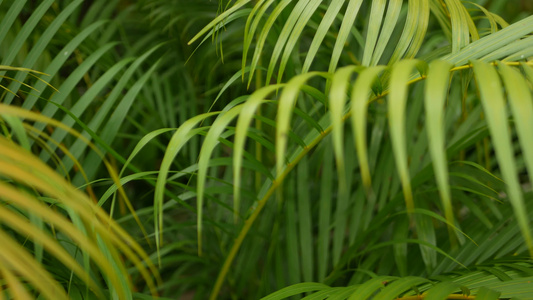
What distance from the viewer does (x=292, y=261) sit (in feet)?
2.25

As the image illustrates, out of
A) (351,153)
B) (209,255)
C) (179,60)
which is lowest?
(209,255)

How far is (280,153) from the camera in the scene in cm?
25

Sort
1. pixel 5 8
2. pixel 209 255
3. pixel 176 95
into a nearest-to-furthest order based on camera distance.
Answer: pixel 5 8 < pixel 209 255 < pixel 176 95

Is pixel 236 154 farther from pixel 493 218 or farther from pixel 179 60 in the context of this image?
pixel 179 60

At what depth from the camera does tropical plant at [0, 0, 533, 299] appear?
289 millimetres

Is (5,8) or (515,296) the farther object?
(5,8)

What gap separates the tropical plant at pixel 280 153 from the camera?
11.4 inches

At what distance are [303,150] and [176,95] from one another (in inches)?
17.1

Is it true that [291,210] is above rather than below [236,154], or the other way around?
below

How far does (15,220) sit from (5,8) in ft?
1.60

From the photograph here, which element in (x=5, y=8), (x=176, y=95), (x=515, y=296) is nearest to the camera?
(x=515, y=296)

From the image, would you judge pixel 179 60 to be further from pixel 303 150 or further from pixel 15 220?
pixel 15 220

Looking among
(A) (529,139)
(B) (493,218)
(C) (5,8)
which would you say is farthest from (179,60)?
(A) (529,139)

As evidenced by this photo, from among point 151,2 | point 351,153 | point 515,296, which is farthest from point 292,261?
point 151,2
